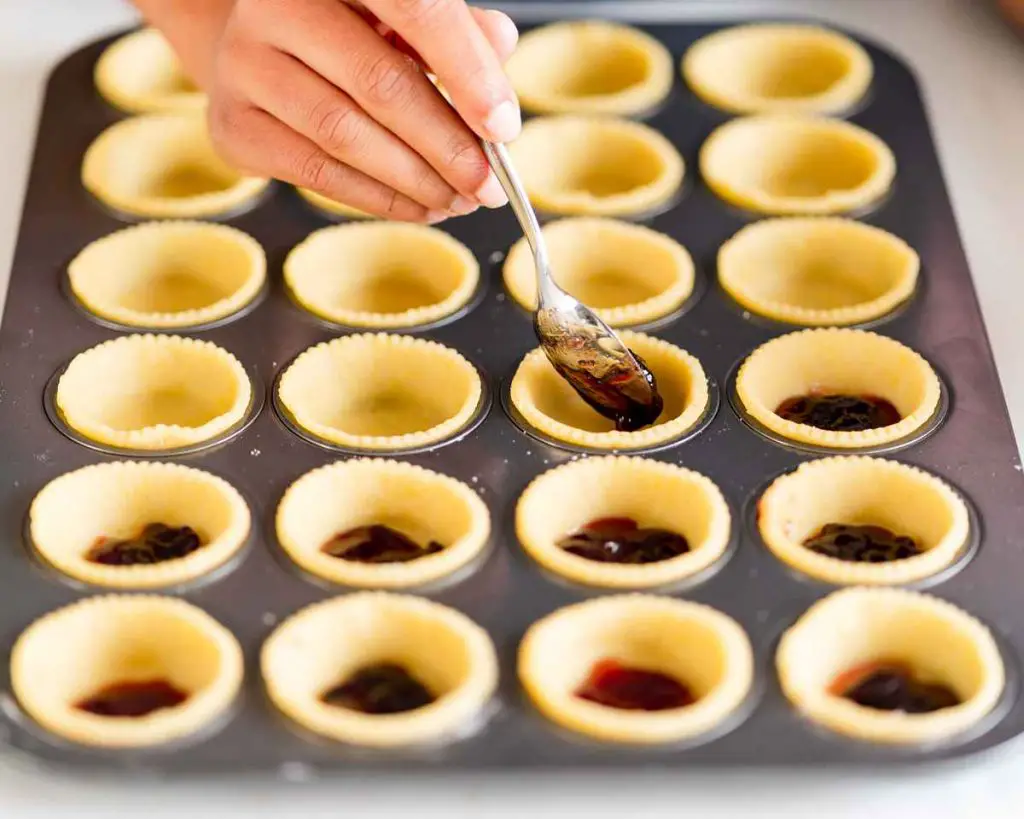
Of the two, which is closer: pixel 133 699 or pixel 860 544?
pixel 133 699

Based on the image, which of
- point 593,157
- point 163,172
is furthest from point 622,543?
point 163,172

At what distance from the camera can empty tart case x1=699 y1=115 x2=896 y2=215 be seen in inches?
110

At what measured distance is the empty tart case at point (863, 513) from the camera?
201 centimetres

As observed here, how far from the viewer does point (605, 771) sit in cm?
176

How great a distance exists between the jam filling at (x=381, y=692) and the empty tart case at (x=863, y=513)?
507 mm

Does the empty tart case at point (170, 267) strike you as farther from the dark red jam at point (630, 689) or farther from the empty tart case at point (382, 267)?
the dark red jam at point (630, 689)

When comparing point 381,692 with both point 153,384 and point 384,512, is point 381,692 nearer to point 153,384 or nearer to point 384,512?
point 384,512

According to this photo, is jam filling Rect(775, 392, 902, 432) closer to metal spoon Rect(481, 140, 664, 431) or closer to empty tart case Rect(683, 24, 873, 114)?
metal spoon Rect(481, 140, 664, 431)

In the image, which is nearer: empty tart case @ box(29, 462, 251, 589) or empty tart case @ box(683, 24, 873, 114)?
empty tart case @ box(29, 462, 251, 589)

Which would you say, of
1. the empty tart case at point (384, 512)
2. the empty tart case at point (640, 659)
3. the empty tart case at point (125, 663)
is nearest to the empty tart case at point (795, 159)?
the empty tart case at point (384, 512)

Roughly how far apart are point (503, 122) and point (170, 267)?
0.82 m

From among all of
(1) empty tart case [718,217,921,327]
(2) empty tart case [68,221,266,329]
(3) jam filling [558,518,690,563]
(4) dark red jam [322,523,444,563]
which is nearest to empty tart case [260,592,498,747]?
(4) dark red jam [322,523,444,563]

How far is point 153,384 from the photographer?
2396 millimetres

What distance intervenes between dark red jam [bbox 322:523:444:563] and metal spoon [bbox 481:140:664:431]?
349 millimetres
